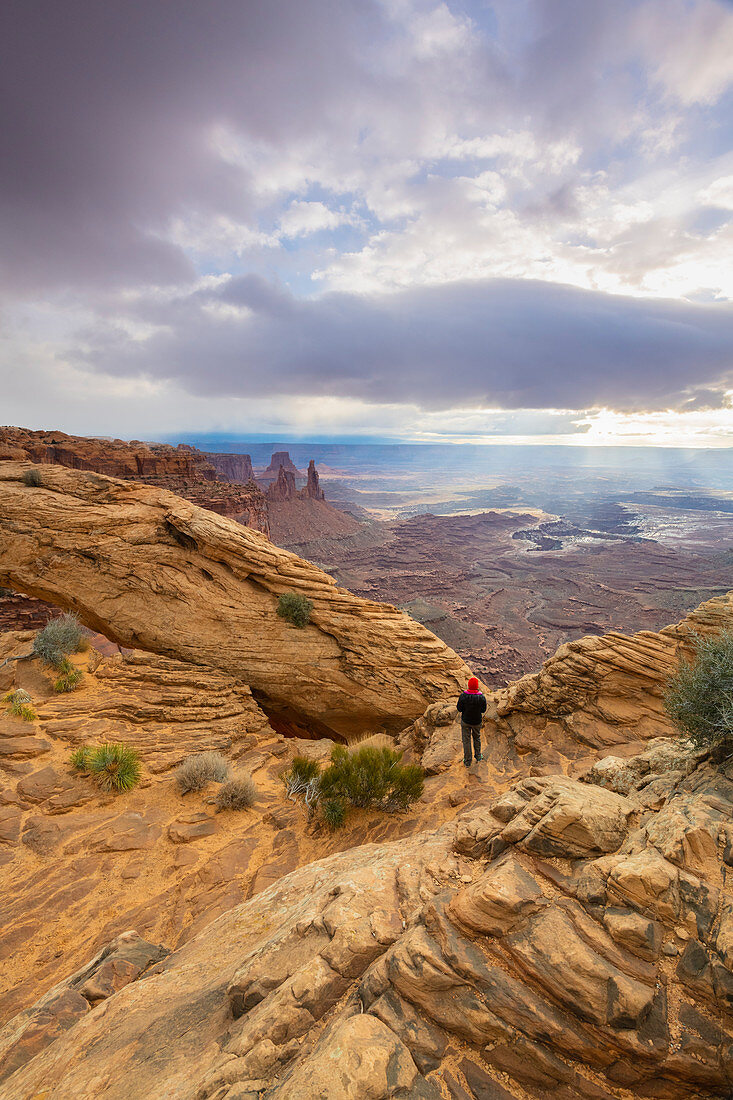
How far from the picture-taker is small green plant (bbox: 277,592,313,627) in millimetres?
14328

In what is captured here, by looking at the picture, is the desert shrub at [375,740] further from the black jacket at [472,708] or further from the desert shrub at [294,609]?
the desert shrub at [294,609]

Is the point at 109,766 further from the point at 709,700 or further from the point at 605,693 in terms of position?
the point at 605,693

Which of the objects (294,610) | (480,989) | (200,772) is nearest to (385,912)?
(480,989)

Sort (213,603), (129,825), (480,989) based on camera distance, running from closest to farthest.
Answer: (480,989), (129,825), (213,603)

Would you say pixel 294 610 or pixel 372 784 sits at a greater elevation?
pixel 294 610

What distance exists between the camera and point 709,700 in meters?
5.20

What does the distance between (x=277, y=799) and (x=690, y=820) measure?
7.86 meters

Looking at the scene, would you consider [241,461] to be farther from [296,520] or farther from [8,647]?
[8,647]

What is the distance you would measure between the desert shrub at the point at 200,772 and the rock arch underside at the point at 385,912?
34 centimetres

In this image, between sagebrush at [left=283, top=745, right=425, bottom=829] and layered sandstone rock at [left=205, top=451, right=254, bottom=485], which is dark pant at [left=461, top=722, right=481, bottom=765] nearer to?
sagebrush at [left=283, top=745, right=425, bottom=829]

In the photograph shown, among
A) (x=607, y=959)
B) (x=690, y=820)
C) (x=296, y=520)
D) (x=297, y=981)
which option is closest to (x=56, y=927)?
(x=297, y=981)

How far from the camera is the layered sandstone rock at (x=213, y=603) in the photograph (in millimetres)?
13438

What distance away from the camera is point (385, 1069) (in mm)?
2428

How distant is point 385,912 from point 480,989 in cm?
109
